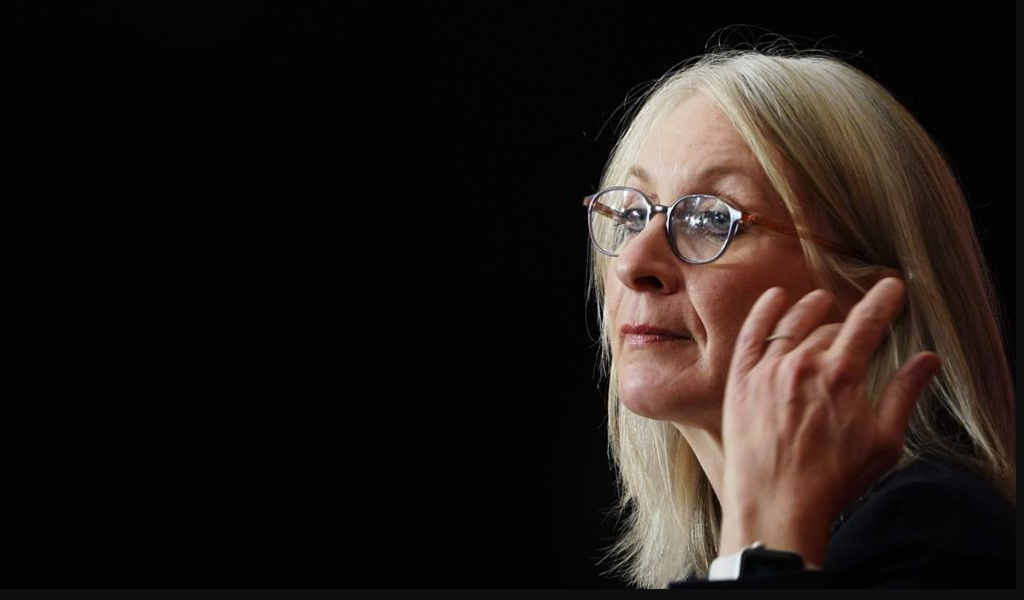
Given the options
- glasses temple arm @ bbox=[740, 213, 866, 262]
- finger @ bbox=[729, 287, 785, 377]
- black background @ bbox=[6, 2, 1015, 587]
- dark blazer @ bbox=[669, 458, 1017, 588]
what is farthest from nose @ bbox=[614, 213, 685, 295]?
black background @ bbox=[6, 2, 1015, 587]

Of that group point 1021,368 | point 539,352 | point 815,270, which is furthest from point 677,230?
point 539,352

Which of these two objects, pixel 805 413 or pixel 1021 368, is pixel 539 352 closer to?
pixel 1021 368

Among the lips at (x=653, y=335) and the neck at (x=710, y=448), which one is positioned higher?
the lips at (x=653, y=335)

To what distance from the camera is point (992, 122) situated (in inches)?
119

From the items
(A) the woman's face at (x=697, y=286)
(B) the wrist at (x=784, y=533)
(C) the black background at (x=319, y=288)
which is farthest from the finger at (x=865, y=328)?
(C) the black background at (x=319, y=288)

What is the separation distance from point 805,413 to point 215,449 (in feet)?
7.30

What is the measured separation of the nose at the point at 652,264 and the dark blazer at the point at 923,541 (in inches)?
18.4

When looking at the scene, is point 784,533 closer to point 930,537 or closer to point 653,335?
point 930,537

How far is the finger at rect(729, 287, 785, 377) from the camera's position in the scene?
4.75 ft

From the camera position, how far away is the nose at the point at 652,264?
1791 millimetres

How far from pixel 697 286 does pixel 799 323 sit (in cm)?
35

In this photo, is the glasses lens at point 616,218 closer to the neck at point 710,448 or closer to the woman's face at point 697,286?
the woman's face at point 697,286

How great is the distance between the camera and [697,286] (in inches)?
69.6

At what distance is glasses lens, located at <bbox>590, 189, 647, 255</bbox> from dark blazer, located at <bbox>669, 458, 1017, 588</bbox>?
0.60 meters
